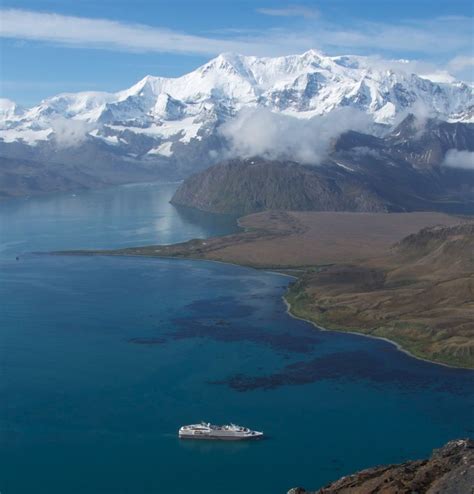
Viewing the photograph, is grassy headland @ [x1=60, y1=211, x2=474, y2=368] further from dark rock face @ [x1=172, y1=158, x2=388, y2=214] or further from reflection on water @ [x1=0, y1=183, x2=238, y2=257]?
dark rock face @ [x1=172, y1=158, x2=388, y2=214]

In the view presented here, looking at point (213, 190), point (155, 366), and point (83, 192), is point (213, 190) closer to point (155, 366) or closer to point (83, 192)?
point (83, 192)

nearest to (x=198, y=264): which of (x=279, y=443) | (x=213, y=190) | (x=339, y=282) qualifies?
(x=339, y=282)

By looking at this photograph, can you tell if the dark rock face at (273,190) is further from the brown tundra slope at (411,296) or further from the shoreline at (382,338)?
the shoreline at (382,338)

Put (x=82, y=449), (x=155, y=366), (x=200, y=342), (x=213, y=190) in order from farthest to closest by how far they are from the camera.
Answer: (x=213, y=190), (x=200, y=342), (x=155, y=366), (x=82, y=449)

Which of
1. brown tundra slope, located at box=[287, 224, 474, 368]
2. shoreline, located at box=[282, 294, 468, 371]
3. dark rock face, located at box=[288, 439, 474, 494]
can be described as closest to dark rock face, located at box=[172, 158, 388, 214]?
brown tundra slope, located at box=[287, 224, 474, 368]

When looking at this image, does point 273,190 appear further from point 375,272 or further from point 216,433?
point 216,433

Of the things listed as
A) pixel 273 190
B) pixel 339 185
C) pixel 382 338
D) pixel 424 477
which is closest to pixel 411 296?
pixel 382 338
